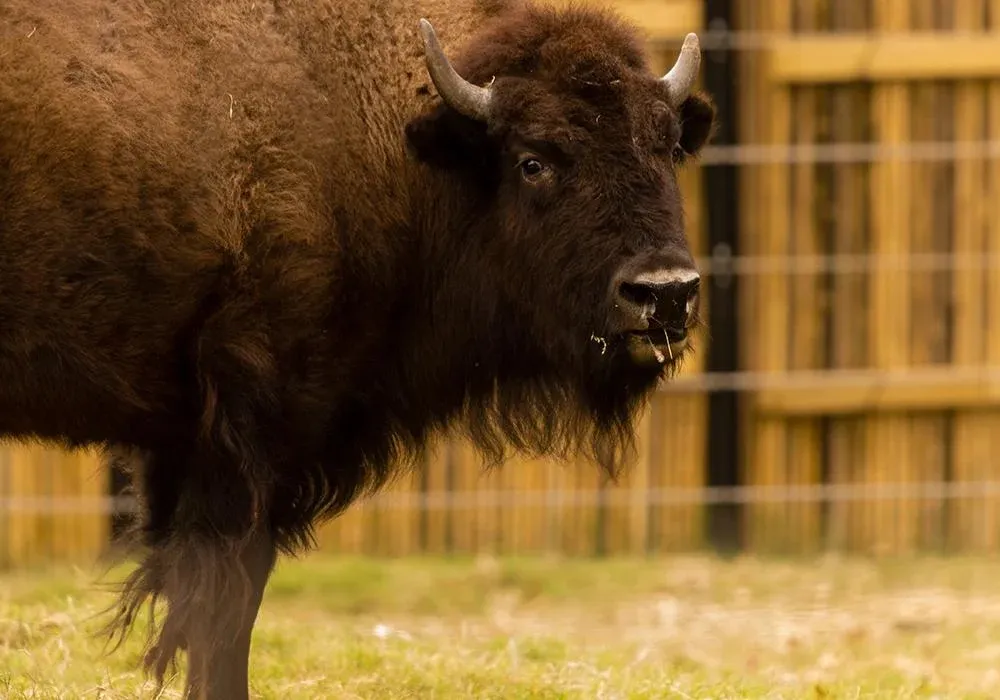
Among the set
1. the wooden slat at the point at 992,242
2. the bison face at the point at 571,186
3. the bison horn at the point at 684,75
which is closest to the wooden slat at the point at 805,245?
the wooden slat at the point at 992,242

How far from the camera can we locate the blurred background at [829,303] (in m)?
8.98

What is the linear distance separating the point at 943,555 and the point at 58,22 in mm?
6100

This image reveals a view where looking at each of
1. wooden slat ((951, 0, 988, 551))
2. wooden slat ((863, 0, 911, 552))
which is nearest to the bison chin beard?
wooden slat ((863, 0, 911, 552))

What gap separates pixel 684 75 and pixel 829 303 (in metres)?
3.99

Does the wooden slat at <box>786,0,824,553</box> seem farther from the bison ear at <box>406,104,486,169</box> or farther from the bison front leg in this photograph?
the bison front leg

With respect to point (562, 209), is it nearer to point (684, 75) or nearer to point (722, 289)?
point (684, 75)

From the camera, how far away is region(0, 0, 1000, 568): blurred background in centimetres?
898

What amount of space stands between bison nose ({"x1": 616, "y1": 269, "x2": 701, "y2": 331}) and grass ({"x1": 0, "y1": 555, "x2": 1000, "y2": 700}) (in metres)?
1.33

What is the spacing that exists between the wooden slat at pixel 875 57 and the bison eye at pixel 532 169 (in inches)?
167

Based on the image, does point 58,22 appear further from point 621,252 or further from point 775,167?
point 775,167

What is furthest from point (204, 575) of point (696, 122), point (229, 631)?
point (696, 122)

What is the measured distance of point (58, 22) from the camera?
478 cm

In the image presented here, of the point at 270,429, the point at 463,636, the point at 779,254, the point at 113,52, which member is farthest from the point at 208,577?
the point at 779,254

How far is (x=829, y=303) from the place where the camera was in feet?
29.9
